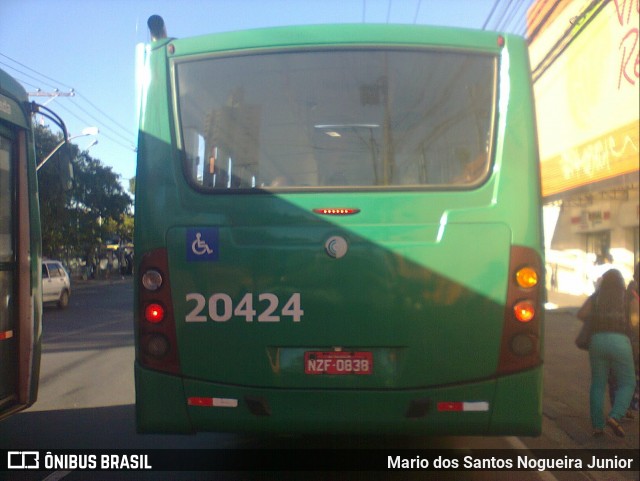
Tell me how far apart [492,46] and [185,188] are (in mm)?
2126

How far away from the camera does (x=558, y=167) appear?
19.1 m

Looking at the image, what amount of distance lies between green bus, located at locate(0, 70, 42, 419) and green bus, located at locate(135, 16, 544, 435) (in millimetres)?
2018

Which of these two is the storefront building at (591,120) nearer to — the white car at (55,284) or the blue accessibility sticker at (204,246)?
the blue accessibility sticker at (204,246)

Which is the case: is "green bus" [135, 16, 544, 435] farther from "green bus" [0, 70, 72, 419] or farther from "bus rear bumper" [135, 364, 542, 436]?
"green bus" [0, 70, 72, 419]

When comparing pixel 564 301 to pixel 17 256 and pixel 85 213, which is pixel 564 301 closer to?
pixel 17 256

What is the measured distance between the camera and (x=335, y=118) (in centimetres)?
438

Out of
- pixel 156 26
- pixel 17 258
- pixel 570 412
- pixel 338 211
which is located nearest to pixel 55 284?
pixel 17 258

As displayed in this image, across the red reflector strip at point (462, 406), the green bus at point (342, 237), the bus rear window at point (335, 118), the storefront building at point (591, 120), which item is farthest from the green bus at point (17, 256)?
the storefront building at point (591, 120)

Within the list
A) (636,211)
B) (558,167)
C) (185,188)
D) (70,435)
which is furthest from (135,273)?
(636,211)

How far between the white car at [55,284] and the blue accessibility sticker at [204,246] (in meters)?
18.4

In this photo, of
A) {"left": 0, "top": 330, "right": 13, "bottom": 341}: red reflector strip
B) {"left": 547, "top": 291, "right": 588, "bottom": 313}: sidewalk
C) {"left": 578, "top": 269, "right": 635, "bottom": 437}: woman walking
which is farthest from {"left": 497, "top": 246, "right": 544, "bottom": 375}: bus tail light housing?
{"left": 547, "top": 291, "right": 588, "bottom": 313}: sidewalk

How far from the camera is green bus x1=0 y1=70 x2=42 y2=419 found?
5.72 m

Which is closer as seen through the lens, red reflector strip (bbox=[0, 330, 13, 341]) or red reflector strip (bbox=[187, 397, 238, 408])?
red reflector strip (bbox=[187, 397, 238, 408])

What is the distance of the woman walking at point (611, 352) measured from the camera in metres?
6.35
